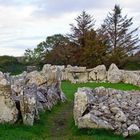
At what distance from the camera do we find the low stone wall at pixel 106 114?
15.7m

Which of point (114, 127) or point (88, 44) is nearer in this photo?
point (114, 127)

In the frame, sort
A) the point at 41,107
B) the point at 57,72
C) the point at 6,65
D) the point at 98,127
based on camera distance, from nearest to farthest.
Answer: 1. the point at 98,127
2. the point at 41,107
3. the point at 57,72
4. the point at 6,65

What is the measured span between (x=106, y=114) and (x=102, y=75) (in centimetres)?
2376

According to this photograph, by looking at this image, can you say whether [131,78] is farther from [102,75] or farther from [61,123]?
[61,123]

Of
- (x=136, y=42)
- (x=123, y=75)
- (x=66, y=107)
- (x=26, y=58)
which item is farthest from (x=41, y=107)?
(x=26, y=58)

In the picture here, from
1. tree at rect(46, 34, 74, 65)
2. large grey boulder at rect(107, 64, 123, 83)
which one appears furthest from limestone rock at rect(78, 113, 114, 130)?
tree at rect(46, 34, 74, 65)

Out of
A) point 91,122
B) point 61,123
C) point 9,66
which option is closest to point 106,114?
point 91,122

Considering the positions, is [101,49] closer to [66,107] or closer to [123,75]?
[123,75]

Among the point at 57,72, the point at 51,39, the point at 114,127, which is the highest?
the point at 51,39

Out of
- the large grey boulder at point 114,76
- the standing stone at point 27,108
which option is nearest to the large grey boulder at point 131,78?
the large grey boulder at point 114,76

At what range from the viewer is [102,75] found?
40.1 meters

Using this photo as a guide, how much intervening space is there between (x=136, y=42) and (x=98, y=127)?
56473mm

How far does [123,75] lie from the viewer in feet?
124

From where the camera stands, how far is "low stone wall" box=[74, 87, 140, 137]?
15.7 metres
